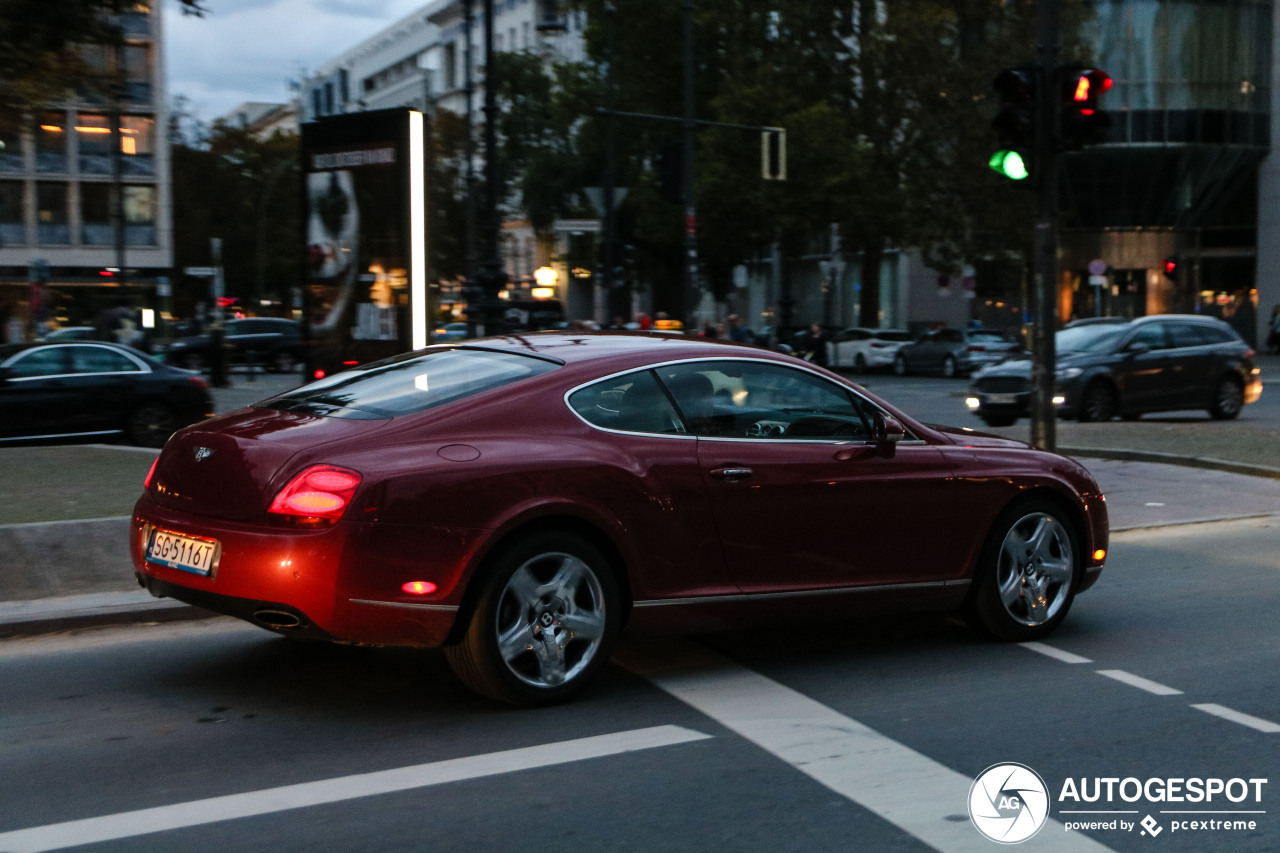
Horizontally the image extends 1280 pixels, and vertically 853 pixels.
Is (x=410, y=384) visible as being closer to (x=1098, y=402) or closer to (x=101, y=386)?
(x=101, y=386)

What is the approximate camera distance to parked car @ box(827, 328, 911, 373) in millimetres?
44625

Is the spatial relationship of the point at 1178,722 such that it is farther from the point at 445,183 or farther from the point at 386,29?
the point at 386,29

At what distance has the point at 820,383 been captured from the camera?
668cm

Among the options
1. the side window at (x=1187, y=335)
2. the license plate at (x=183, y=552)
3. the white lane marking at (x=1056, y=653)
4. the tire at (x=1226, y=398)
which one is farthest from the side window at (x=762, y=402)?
the tire at (x=1226, y=398)

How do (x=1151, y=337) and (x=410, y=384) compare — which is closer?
(x=410, y=384)

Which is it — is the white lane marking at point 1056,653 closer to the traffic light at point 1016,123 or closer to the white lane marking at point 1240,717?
the white lane marking at point 1240,717

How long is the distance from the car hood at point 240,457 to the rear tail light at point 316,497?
0.05m

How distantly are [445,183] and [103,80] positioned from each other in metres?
53.2

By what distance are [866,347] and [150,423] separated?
30.3 m

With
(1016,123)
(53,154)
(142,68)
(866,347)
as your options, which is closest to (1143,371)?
(1016,123)

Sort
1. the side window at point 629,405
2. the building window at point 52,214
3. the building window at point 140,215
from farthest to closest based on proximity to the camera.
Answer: the building window at point 140,215, the building window at point 52,214, the side window at point 629,405

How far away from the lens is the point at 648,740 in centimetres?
536

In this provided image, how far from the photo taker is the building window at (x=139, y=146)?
216 ft

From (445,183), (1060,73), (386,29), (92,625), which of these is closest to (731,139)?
(445,183)
